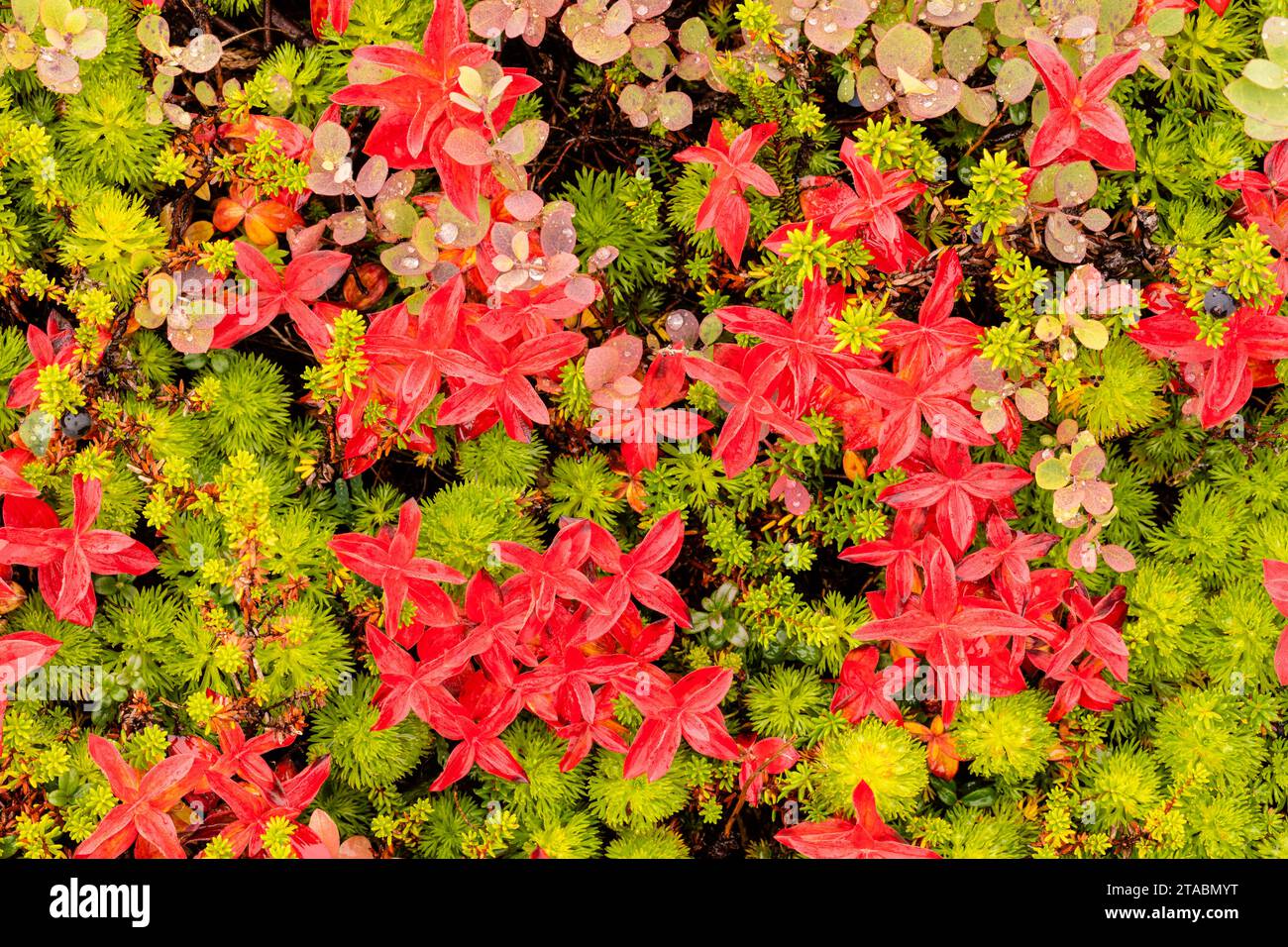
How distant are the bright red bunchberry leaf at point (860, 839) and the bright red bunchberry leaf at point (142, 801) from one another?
933 mm

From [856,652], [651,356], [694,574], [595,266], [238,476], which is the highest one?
[595,266]

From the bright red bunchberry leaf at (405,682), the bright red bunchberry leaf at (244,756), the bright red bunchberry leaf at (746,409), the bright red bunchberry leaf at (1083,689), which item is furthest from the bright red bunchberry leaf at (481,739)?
the bright red bunchberry leaf at (1083,689)

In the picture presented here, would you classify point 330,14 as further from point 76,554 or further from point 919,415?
point 919,415

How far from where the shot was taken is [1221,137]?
1.57m

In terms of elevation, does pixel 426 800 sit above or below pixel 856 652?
below

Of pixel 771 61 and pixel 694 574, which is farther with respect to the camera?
pixel 694 574

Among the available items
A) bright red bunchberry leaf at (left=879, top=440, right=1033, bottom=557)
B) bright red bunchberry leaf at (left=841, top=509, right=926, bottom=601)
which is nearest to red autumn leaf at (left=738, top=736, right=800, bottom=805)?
bright red bunchberry leaf at (left=841, top=509, right=926, bottom=601)

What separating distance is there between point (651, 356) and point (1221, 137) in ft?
3.23

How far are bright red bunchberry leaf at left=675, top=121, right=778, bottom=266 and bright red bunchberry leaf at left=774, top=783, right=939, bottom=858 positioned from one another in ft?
2.87

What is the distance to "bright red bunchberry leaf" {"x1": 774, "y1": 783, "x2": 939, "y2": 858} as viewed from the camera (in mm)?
1501

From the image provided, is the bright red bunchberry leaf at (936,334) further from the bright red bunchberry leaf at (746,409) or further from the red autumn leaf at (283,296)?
the red autumn leaf at (283,296)

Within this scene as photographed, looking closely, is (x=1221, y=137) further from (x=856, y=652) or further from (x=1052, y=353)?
(x=856, y=652)

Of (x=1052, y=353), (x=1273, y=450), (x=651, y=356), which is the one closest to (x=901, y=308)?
(x=1052, y=353)

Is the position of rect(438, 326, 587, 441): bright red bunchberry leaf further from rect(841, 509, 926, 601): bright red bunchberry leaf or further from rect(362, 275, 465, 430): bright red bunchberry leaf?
rect(841, 509, 926, 601): bright red bunchberry leaf
